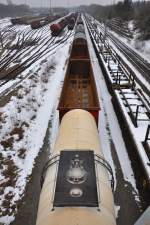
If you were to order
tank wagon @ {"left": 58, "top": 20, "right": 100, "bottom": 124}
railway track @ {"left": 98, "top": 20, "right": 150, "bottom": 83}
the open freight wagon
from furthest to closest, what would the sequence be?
railway track @ {"left": 98, "top": 20, "right": 150, "bottom": 83}, tank wagon @ {"left": 58, "top": 20, "right": 100, "bottom": 124}, the open freight wagon

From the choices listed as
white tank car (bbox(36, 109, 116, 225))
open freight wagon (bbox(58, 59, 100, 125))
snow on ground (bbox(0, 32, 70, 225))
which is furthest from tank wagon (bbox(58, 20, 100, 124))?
white tank car (bbox(36, 109, 116, 225))

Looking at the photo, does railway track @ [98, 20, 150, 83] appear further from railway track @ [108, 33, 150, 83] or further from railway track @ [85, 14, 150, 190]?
railway track @ [85, 14, 150, 190]

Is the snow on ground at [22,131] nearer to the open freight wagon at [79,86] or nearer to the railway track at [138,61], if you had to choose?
the open freight wagon at [79,86]

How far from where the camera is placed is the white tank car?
195 inches

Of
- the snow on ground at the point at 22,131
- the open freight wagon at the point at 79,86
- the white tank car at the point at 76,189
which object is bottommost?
the snow on ground at the point at 22,131

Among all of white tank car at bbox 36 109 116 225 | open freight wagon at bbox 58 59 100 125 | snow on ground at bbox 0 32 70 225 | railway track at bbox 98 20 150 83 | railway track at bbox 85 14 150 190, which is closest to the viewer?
white tank car at bbox 36 109 116 225

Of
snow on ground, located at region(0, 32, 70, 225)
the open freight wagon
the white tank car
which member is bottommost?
snow on ground, located at region(0, 32, 70, 225)

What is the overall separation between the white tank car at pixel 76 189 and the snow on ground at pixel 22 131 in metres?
4.39

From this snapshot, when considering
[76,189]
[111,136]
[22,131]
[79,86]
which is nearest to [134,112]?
[111,136]

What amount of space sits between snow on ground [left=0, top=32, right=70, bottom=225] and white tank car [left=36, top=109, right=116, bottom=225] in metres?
4.39

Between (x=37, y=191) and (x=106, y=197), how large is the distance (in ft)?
17.9

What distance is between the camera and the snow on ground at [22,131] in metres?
10.4

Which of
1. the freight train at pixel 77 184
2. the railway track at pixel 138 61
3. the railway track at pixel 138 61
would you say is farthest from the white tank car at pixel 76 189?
the railway track at pixel 138 61

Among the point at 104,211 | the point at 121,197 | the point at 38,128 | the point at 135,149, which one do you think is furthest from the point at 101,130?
the point at 104,211
